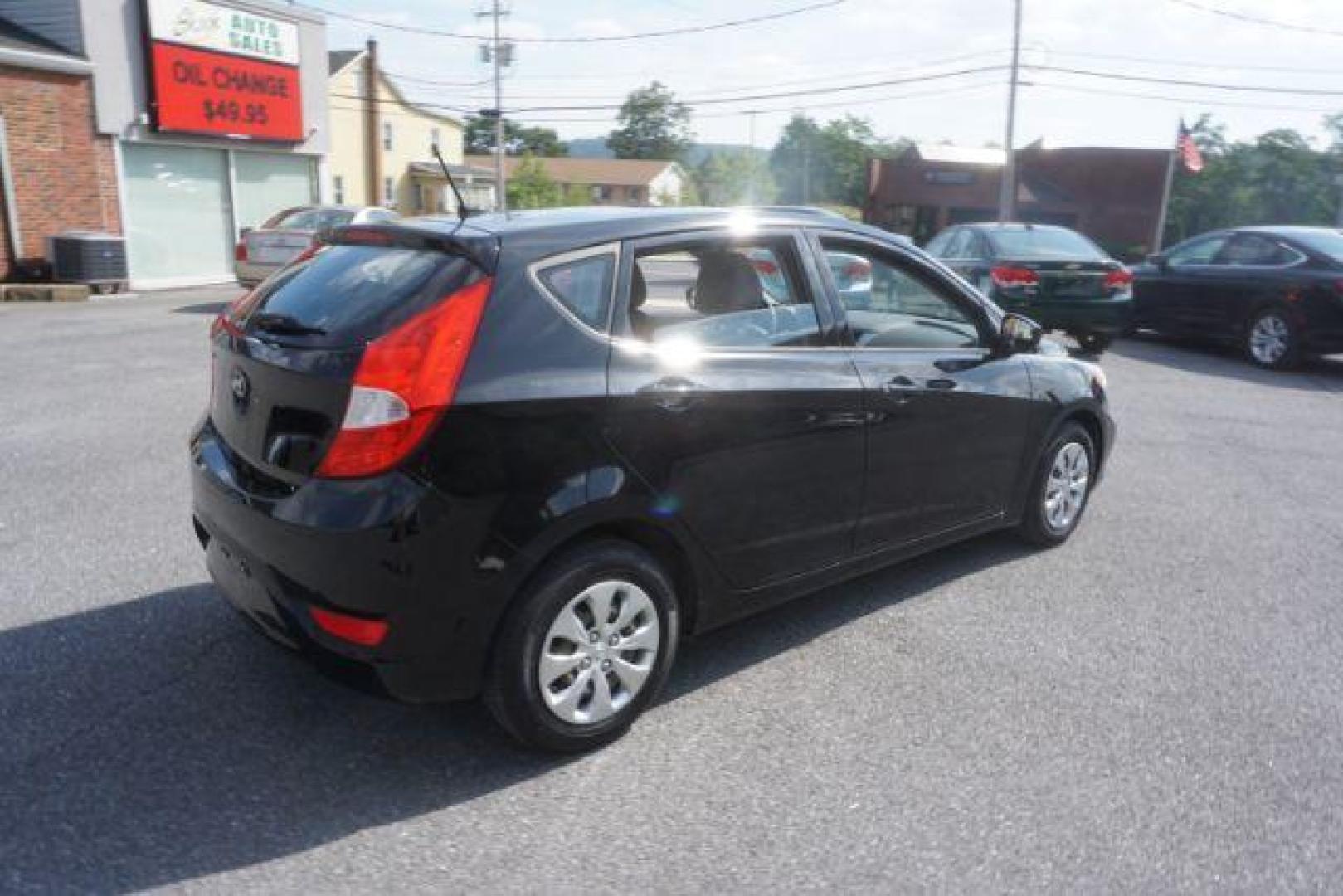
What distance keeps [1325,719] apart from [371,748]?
320 cm

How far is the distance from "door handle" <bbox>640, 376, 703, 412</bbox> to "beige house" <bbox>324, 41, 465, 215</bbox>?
36.4 meters

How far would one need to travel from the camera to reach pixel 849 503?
12.8ft

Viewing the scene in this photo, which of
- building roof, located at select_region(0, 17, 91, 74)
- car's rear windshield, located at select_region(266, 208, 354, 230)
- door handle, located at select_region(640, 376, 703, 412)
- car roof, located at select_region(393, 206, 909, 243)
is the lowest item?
door handle, located at select_region(640, 376, 703, 412)

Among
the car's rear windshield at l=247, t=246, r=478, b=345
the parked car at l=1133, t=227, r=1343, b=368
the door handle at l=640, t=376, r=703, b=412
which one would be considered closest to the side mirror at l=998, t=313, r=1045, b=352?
the door handle at l=640, t=376, r=703, b=412

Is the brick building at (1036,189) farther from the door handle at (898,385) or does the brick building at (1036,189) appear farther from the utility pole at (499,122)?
the door handle at (898,385)

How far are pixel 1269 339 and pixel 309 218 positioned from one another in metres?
13.1

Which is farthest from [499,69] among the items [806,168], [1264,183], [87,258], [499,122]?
[806,168]

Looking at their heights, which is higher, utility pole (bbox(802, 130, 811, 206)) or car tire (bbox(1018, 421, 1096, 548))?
utility pole (bbox(802, 130, 811, 206))

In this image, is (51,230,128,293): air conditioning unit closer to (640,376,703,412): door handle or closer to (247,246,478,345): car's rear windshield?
(247,246,478,345): car's rear windshield

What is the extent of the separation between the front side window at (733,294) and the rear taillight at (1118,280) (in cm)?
847

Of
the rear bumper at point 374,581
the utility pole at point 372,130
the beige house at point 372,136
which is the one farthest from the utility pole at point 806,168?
the rear bumper at point 374,581

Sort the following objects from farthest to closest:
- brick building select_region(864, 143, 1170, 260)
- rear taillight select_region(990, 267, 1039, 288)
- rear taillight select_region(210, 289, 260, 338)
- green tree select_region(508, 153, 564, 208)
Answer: green tree select_region(508, 153, 564, 208)
brick building select_region(864, 143, 1170, 260)
rear taillight select_region(990, 267, 1039, 288)
rear taillight select_region(210, 289, 260, 338)

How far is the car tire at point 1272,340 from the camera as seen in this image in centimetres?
1123

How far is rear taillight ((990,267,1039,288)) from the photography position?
10.8 meters
